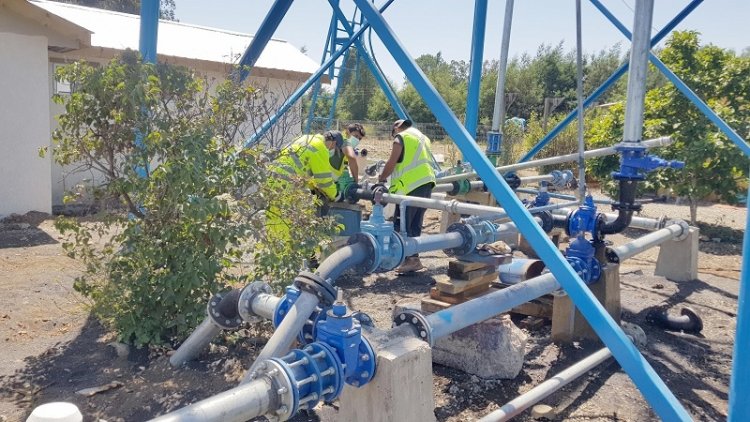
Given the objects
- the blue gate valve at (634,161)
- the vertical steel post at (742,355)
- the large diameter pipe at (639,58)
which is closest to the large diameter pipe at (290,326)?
the vertical steel post at (742,355)

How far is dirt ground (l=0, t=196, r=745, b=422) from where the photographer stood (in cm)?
358

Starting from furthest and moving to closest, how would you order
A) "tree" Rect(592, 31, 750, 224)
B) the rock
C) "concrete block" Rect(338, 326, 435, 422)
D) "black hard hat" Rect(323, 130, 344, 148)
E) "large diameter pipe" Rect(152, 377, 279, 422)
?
"tree" Rect(592, 31, 750, 224) → "black hard hat" Rect(323, 130, 344, 148) → the rock → "concrete block" Rect(338, 326, 435, 422) → "large diameter pipe" Rect(152, 377, 279, 422)

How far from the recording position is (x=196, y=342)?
3.64 m

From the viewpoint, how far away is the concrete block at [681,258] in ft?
21.7

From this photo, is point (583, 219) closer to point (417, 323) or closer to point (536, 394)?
point (536, 394)

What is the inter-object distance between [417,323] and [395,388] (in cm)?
38

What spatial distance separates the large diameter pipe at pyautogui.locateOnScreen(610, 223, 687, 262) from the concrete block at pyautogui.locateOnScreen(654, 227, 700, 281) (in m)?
0.41

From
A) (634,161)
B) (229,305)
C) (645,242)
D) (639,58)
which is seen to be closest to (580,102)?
(634,161)

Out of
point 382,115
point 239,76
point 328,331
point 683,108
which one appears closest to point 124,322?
point 239,76

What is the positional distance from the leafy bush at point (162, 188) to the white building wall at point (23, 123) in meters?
5.10

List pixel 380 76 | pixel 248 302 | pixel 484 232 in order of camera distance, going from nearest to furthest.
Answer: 1. pixel 248 302
2. pixel 484 232
3. pixel 380 76

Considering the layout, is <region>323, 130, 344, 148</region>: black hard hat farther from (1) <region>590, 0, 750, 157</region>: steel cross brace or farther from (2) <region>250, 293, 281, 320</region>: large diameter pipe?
(2) <region>250, 293, 281, 320</region>: large diameter pipe

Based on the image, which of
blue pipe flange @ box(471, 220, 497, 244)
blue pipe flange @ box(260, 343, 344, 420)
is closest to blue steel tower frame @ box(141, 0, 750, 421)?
blue pipe flange @ box(260, 343, 344, 420)

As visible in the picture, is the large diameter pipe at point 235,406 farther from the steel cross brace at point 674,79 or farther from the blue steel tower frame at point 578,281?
the steel cross brace at point 674,79
